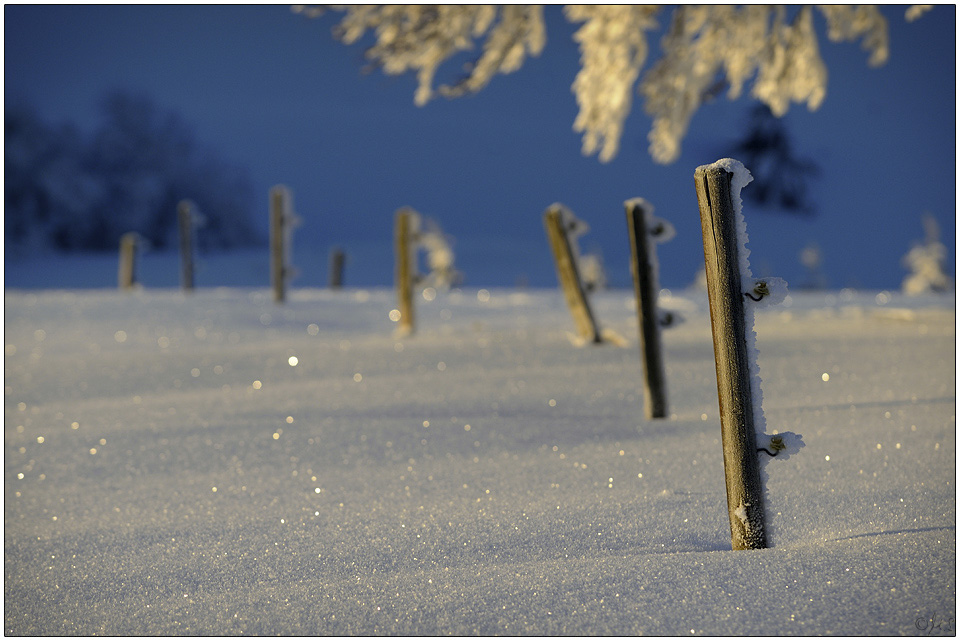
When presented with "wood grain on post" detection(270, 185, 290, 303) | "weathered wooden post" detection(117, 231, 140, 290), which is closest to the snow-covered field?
"wood grain on post" detection(270, 185, 290, 303)

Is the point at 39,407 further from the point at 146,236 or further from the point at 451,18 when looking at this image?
the point at 146,236

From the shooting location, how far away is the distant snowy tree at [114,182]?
2711cm

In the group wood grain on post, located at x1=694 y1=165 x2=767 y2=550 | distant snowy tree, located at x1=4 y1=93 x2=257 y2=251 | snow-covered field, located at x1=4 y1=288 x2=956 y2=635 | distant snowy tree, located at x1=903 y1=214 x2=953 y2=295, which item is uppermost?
distant snowy tree, located at x1=4 y1=93 x2=257 y2=251

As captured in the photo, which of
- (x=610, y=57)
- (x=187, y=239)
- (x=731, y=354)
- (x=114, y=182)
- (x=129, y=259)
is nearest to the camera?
(x=731, y=354)

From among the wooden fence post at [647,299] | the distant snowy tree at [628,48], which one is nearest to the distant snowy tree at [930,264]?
the distant snowy tree at [628,48]

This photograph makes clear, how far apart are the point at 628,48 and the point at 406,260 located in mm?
3004

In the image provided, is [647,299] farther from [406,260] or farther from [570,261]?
[406,260]

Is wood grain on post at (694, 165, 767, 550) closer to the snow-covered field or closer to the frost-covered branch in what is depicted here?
the snow-covered field

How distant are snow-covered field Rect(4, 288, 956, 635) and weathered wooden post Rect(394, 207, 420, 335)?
159cm

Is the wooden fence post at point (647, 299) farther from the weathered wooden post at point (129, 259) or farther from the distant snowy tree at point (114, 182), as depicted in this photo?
the distant snowy tree at point (114, 182)

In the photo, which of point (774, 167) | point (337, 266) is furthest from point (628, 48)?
point (774, 167)

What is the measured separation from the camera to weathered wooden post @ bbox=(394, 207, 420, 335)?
7.62 meters

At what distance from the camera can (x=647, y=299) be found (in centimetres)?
391

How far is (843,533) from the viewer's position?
2389 millimetres
